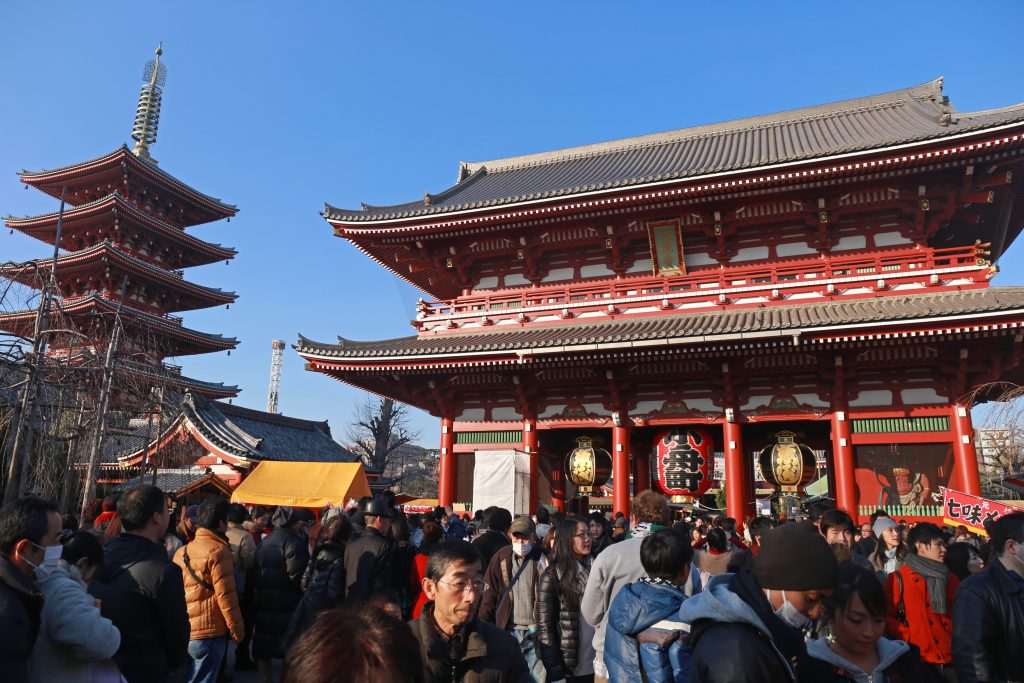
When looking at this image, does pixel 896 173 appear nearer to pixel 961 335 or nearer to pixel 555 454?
pixel 961 335

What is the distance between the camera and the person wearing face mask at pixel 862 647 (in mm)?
2545

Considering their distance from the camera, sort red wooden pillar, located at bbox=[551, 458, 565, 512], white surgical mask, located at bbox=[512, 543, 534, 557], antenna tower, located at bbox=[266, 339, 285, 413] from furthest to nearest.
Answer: antenna tower, located at bbox=[266, 339, 285, 413], red wooden pillar, located at bbox=[551, 458, 565, 512], white surgical mask, located at bbox=[512, 543, 534, 557]

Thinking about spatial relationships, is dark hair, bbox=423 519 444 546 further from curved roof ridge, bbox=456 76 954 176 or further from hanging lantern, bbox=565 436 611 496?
curved roof ridge, bbox=456 76 954 176

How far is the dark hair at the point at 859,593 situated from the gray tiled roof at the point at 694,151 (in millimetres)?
11118

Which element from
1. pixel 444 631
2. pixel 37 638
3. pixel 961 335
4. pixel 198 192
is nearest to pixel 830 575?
pixel 444 631

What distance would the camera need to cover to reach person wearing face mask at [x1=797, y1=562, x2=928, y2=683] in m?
2.54

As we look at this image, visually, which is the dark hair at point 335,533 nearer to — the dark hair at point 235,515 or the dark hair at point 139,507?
the dark hair at point 235,515

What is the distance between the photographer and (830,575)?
2.46m

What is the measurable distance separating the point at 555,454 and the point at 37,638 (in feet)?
45.3

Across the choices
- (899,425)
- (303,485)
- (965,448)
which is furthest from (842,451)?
(303,485)

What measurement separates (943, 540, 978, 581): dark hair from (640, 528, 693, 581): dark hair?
7.95 feet

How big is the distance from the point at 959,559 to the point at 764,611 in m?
3.33

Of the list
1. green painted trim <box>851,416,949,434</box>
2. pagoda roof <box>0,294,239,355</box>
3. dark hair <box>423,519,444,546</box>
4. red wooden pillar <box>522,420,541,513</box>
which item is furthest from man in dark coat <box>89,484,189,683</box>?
pagoda roof <box>0,294,239,355</box>

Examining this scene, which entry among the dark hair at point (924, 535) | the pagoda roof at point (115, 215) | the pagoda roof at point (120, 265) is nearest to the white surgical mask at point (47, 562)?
the dark hair at point (924, 535)
